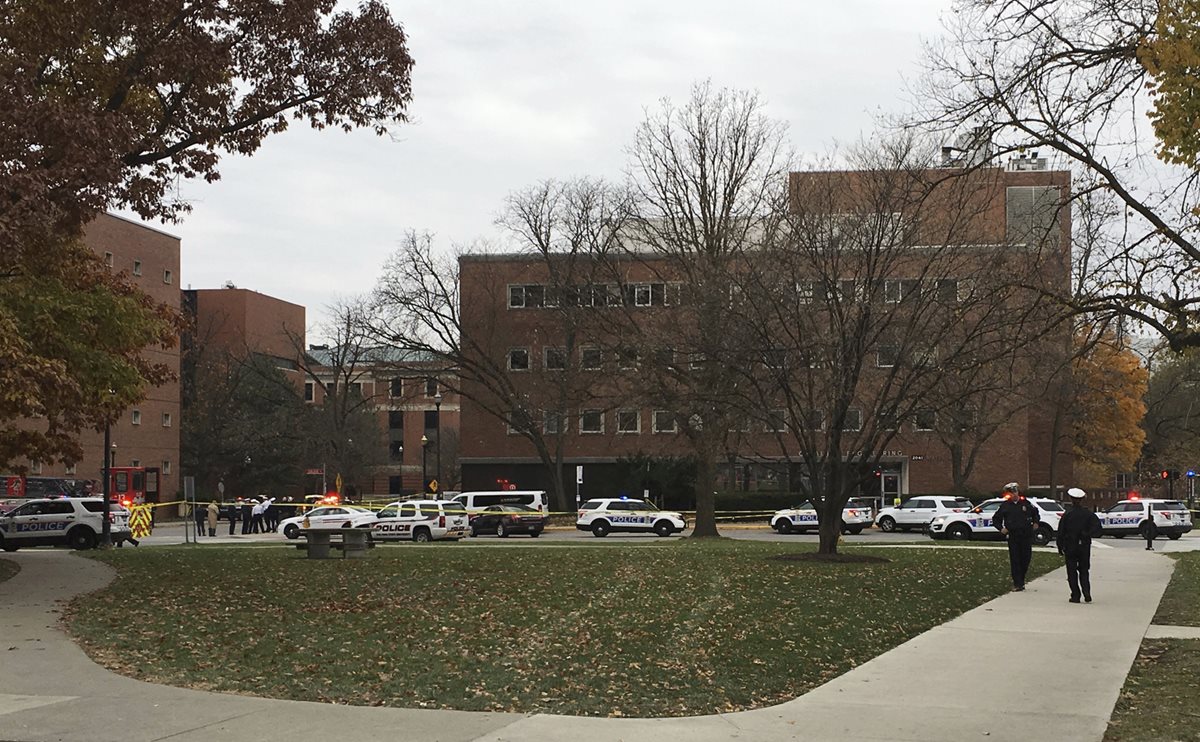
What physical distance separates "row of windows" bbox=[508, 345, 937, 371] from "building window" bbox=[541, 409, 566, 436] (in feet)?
7.46

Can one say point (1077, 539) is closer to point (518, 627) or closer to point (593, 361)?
point (518, 627)

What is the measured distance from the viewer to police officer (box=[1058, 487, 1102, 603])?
1908cm

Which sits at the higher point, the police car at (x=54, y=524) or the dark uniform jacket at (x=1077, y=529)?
the dark uniform jacket at (x=1077, y=529)

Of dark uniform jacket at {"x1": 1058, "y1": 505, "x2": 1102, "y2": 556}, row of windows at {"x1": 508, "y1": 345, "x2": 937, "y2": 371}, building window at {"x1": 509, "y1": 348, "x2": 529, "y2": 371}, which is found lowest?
dark uniform jacket at {"x1": 1058, "y1": 505, "x2": 1102, "y2": 556}

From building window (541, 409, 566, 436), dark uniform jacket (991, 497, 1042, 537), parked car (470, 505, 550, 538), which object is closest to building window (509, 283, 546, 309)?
building window (541, 409, 566, 436)

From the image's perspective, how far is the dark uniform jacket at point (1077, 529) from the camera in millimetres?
19000

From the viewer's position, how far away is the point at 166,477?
76.2 m

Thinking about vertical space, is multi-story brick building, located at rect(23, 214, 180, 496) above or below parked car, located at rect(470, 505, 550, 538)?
above

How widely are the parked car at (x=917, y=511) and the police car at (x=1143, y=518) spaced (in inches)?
210

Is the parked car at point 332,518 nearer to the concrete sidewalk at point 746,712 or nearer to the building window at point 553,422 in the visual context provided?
the building window at point 553,422

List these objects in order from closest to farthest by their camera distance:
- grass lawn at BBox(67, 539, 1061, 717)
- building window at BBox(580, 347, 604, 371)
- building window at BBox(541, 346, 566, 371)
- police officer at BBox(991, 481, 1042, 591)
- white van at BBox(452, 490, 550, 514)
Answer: grass lawn at BBox(67, 539, 1061, 717) < police officer at BBox(991, 481, 1042, 591) < building window at BBox(580, 347, 604, 371) < white van at BBox(452, 490, 550, 514) < building window at BBox(541, 346, 566, 371)

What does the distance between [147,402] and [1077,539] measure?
61.5m

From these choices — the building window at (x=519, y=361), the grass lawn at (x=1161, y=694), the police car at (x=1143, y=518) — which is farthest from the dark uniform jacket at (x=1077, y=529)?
the building window at (x=519, y=361)

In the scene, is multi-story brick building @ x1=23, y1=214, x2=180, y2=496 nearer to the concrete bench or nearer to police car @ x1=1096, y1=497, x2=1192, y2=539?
the concrete bench
